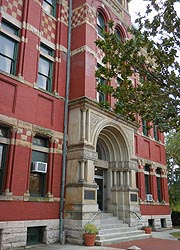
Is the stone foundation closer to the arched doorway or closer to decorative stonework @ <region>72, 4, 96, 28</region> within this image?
the arched doorway

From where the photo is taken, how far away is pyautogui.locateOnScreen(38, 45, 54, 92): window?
12023 millimetres

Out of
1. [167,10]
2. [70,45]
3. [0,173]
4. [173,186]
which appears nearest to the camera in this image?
[167,10]

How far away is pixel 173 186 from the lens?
2748cm

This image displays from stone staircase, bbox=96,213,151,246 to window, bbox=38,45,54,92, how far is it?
6826mm

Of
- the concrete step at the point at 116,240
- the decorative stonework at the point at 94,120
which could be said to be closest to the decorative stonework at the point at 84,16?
the decorative stonework at the point at 94,120

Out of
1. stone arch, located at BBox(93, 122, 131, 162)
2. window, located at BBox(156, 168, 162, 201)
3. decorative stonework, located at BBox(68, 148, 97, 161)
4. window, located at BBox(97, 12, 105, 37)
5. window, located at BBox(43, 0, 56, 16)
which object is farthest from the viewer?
window, located at BBox(156, 168, 162, 201)

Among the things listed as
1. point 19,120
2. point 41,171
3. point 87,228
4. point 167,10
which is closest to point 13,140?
point 19,120

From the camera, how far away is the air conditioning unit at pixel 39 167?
10.3 m

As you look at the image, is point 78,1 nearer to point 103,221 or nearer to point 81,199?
point 81,199

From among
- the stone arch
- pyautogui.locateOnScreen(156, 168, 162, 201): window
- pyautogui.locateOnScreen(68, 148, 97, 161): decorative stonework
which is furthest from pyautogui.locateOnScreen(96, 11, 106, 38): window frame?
pyautogui.locateOnScreen(156, 168, 162, 201): window

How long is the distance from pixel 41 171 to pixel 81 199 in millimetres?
2012

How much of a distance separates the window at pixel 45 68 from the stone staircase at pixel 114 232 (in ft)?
22.4

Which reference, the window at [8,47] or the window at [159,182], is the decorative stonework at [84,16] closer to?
the window at [8,47]

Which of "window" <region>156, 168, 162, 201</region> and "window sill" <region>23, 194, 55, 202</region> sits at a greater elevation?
"window" <region>156, 168, 162, 201</region>
